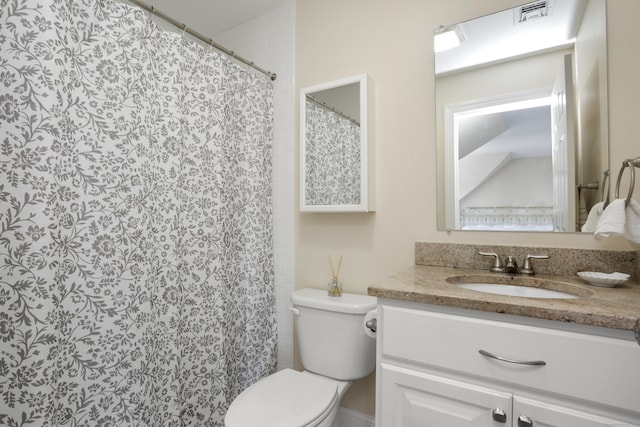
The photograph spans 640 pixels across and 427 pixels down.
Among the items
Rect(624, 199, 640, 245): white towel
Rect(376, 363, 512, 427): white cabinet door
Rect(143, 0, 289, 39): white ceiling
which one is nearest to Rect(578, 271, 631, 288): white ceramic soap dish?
Rect(624, 199, 640, 245): white towel

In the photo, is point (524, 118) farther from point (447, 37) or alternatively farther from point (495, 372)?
point (495, 372)

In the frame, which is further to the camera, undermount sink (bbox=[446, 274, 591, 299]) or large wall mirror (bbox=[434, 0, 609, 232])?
large wall mirror (bbox=[434, 0, 609, 232])

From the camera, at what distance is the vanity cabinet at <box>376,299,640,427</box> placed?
0.73 metres

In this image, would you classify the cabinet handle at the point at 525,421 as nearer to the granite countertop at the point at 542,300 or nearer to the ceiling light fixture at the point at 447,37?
the granite countertop at the point at 542,300

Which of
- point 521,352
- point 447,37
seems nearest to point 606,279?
point 521,352

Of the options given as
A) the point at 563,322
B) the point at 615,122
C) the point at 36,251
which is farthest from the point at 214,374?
the point at 615,122

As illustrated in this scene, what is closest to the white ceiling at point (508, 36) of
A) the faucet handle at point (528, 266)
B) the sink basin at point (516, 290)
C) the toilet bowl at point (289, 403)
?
the faucet handle at point (528, 266)

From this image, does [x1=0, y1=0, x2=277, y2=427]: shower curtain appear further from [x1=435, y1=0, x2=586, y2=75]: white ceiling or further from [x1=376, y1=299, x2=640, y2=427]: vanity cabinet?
[x1=435, y1=0, x2=586, y2=75]: white ceiling

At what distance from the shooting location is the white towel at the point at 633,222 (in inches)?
37.0

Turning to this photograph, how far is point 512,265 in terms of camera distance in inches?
48.1

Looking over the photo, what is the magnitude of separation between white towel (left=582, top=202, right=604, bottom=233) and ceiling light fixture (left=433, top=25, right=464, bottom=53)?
87 centimetres

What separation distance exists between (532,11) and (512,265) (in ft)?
3.34

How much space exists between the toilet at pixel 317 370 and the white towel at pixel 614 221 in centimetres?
83

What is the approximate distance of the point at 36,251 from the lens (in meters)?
0.89
